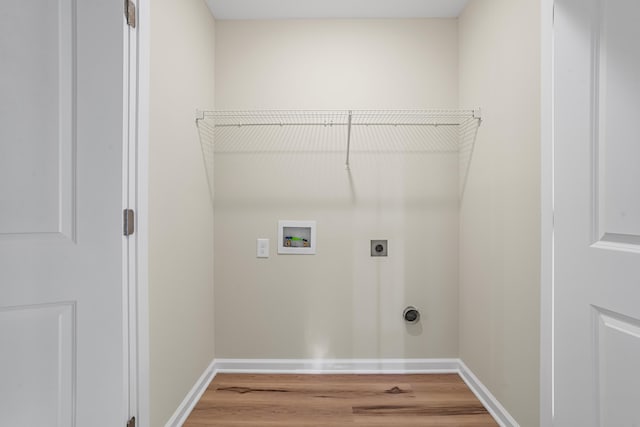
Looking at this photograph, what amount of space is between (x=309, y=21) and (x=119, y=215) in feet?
6.57

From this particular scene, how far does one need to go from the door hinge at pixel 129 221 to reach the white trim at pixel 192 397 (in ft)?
3.37

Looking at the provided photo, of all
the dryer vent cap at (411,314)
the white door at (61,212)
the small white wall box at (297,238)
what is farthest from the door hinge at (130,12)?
the dryer vent cap at (411,314)

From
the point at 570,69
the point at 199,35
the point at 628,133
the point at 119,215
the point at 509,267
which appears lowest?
the point at 509,267

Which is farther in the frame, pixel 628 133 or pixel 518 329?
pixel 518 329

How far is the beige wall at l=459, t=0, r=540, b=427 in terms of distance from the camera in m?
1.56

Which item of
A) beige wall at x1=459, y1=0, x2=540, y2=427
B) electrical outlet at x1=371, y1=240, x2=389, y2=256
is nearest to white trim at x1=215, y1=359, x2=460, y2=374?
beige wall at x1=459, y1=0, x2=540, y2=427

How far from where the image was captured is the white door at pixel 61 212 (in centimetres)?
93

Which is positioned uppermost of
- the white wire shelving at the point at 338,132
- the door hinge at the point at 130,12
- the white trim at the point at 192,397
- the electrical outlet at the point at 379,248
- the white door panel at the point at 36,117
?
the door hinge at the point at 130,12

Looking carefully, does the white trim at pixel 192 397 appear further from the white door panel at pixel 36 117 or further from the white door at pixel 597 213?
the white door at pixel 597 213

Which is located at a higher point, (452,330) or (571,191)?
(571,191)

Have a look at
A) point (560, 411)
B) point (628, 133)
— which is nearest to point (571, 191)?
point (628, 133)

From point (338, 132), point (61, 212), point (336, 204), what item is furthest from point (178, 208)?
point (338, 132)

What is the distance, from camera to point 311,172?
241 centimetres

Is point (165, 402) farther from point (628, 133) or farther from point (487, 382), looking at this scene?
point (628, 133)
